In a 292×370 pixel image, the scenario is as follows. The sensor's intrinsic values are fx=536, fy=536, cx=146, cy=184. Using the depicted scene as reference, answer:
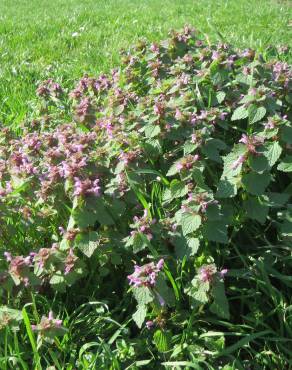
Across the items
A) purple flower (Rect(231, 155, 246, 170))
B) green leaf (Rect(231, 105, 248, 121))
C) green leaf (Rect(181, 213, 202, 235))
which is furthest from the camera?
green leaf (Rect(231, 105, 248, 121))

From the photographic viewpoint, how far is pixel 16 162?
2385 mm

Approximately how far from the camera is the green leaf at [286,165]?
2171 mm

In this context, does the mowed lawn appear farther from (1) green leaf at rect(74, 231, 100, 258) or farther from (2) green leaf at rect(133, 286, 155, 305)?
(2) green leaf at rect(133, 286, 155, 305)

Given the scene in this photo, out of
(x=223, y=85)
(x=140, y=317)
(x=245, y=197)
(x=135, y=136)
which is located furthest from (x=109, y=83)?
(x=140, y=317)

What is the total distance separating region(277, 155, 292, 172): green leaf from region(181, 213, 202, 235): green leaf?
46 centimetres

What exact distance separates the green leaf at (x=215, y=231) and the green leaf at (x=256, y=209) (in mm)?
157

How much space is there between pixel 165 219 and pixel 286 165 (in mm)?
554

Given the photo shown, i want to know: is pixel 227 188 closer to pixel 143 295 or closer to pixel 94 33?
pixel 143 295

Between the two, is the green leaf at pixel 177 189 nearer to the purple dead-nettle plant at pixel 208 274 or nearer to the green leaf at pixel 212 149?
the green leaf at pixel 212 149

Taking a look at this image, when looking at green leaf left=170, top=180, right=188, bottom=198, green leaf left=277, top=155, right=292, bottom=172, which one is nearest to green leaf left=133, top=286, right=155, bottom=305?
green leaf left=170, top=180, right=188, bottom=198

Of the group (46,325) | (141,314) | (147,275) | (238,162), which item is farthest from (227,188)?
(46,325)

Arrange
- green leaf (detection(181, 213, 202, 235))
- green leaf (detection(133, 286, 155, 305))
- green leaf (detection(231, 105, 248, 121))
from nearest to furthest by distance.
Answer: green leaf (detection(133, 286, 155, 305)) → green leaf (detection(181, 213, 202, 235)) → green leaf (detection(231, 105, 248, 121))

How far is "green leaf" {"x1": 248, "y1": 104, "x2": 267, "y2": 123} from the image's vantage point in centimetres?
227

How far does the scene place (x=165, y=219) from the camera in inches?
82.8
